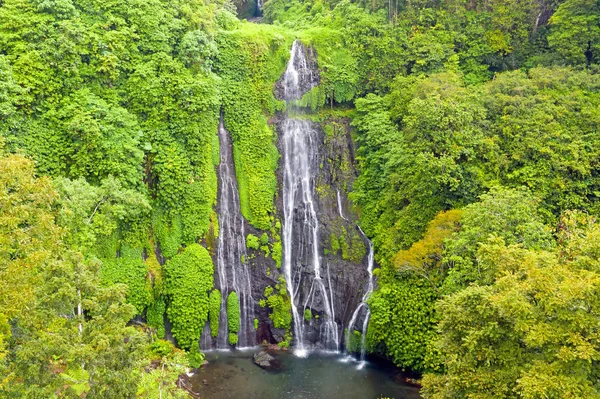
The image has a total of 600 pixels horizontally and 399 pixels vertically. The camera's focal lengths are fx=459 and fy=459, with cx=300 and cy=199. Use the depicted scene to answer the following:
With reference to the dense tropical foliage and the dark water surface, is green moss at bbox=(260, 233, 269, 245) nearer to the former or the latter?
the dense tropical foliage

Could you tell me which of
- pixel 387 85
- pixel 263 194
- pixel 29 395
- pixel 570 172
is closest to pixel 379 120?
pixel 387 85

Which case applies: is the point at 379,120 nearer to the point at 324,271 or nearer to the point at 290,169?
the point at 290,169

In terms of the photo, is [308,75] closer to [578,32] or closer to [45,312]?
[578,32]

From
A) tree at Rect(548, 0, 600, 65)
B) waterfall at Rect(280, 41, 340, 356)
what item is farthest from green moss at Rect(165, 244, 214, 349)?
tree at Rect(548, 0, 600, 65)

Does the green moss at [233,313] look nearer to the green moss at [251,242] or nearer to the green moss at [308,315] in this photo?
the green moss at [251,242]

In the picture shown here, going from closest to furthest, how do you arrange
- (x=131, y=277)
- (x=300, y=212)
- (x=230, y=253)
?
(x=131, y=277) → (x=230, y=253) → (x=300, y=212)

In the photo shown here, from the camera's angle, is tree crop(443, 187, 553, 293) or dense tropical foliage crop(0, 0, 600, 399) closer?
dense tropical foliage crop(0, 0, 600, 399)

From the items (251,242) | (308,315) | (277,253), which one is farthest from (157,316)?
(308,315)
